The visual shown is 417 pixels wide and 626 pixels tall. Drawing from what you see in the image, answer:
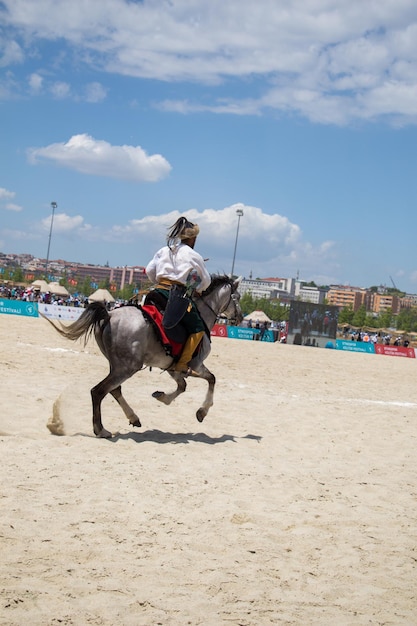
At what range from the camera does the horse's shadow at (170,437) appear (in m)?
8.82

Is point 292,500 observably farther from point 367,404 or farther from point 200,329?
point 367,404

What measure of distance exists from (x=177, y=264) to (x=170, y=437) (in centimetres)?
220

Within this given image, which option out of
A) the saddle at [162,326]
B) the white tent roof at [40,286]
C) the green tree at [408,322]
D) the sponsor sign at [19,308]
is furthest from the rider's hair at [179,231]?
the green tree at [408,322]

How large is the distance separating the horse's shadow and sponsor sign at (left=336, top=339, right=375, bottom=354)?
3542 cm

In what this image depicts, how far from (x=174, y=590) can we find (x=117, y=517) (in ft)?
4.44

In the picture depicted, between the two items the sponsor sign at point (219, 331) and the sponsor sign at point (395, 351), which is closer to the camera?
the sponsor sign at point (219, 331)

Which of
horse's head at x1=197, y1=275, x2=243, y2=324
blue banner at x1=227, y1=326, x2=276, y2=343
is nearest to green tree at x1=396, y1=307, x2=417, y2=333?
blue banner at x1=227, y1=326, x2=276, y2=343

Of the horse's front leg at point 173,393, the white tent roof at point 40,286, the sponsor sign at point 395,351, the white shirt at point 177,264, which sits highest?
the white shirt at point 177,264

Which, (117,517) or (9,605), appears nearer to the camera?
(9,605)

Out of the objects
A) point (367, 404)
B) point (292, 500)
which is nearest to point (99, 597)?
point (292, 500)

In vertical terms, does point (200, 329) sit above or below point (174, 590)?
above

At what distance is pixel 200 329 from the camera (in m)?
9.20

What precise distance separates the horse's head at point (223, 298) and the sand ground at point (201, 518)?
1658 mm

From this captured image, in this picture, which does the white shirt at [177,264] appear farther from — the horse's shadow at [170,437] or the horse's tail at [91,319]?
the horse's shadow at [170,437]
